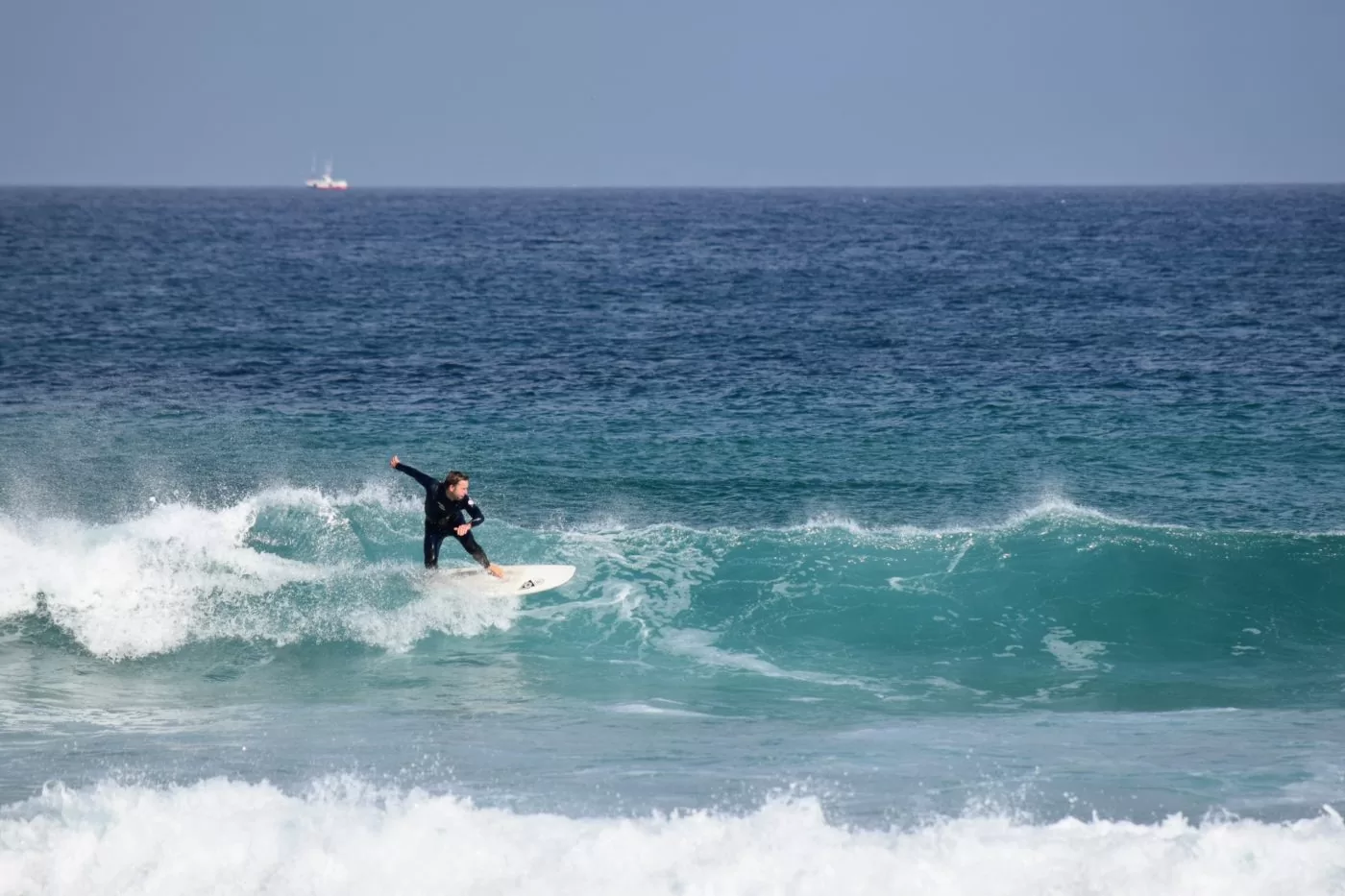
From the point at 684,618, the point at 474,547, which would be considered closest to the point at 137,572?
the point at 474,547

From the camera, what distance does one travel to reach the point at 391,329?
4450 centimetres

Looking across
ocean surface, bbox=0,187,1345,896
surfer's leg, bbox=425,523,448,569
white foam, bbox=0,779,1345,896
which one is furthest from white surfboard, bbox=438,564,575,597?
white foam, bbox=0,779,1345,896

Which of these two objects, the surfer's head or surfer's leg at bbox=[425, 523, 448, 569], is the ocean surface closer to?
surfer's leg at bbox=[425, 523, 448, 569]

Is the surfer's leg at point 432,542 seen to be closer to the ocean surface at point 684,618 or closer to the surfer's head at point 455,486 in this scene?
the ocean surface at point 684,618

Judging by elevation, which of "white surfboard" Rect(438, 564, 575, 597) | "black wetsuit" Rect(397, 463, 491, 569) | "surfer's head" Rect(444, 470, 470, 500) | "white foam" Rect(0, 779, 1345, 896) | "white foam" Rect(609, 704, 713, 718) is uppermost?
"surfer's head" Rect(444, 470, 470, 500)

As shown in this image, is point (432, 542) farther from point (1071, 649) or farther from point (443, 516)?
point (1071, 649)

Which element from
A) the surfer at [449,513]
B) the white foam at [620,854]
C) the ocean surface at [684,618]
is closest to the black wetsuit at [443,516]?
the surfer at [449,513]

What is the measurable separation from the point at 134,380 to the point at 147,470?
402 inches

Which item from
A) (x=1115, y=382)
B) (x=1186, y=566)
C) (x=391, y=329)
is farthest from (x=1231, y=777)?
(x=391, y=329)

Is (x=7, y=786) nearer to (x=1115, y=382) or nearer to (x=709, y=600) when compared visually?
(x=709, y=600)

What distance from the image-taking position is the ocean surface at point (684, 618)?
36.2 feet

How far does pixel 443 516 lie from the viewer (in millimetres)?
16828

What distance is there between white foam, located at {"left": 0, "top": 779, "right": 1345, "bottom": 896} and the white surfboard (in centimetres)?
636

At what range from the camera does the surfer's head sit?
646 inches
